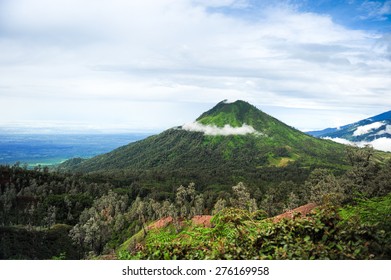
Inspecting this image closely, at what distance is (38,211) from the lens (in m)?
88.8

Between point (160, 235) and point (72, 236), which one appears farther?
point (72, 236)

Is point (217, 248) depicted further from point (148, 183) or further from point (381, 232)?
point (148, 183)

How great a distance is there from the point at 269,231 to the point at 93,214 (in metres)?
86.6

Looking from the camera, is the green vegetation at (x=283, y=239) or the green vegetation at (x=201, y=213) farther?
the green vegetation at (x=201, y=213)

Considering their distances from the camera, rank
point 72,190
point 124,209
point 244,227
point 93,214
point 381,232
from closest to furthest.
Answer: point 381,232 → point 244,227 → point 93,214 → point 124,209 → point 72,190

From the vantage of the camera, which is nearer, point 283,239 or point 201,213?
point 283,239

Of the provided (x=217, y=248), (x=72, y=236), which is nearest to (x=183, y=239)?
(x=217, y=248)

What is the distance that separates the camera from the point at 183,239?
4078 mm

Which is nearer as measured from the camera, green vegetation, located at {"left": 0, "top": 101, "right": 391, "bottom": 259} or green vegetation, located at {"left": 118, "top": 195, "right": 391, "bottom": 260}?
green vegetation, located at {"left": 118, "top": 195, "right": 391, "bottom": 260}

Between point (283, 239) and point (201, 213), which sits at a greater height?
point (283, 239)
